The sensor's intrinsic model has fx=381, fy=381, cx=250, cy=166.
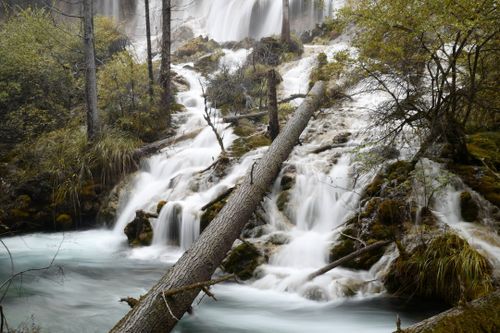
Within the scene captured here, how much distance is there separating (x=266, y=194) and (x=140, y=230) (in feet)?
10.6

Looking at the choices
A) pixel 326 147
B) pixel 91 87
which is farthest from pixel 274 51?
pixel 326 147

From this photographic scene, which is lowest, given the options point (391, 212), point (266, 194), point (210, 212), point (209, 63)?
point (210, 212)

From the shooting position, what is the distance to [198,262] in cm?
407

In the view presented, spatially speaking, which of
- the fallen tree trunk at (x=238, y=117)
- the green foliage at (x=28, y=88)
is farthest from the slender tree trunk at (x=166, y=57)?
the green foliage at (x=28, y=88)

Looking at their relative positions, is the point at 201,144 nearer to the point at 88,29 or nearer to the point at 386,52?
the point at 88,29

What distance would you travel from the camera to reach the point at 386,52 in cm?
698

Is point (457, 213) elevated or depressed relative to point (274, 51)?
depressed

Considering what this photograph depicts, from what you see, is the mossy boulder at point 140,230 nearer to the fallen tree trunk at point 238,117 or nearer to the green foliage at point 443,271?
the green foliage at point 443,271

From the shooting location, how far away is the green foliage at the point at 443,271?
14.7ft

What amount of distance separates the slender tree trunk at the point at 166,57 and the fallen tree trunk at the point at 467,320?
1159 centimetres

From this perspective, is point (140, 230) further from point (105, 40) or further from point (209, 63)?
point (209, 63)

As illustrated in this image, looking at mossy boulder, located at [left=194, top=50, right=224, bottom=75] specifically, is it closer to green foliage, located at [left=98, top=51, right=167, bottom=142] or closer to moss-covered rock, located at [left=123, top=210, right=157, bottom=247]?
green foliage, located at [left=98, top=51, right=167, bottom=142]

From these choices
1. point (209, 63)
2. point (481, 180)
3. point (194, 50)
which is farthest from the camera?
point (194, 50)

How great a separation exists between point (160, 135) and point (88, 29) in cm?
381
